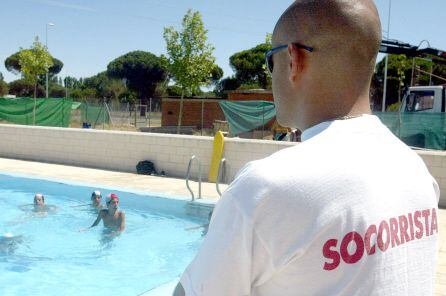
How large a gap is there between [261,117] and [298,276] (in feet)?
49.7

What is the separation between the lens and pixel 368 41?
1064 mm

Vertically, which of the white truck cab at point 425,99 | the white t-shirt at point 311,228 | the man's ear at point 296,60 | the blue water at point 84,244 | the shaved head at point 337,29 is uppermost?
the white truck cab at point 425,99

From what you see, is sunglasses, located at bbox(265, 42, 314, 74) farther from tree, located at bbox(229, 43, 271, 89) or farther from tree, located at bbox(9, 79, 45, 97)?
tree, located at bbox(9, 79, 45, 97)

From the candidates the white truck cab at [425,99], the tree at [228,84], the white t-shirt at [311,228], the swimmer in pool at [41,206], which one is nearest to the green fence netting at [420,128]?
the white truck cab at [425,99]

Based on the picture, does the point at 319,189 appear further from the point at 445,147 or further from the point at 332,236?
the point at 445,147

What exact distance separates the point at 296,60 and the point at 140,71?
243ft

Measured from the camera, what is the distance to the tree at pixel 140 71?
71.4 m

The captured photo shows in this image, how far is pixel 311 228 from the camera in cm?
89

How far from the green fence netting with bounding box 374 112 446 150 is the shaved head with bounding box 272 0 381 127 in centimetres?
1140

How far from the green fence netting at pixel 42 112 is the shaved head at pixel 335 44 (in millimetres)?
17807

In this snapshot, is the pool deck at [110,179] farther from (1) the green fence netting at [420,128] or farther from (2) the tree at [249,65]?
(2) the tree at [249,65]

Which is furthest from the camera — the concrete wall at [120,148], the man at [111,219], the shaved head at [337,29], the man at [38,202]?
the concrete wall at [120,148]

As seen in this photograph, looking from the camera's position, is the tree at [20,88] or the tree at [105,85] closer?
the tree at [20,88]

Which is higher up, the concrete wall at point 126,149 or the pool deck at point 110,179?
the concrete wall at point 126,149
